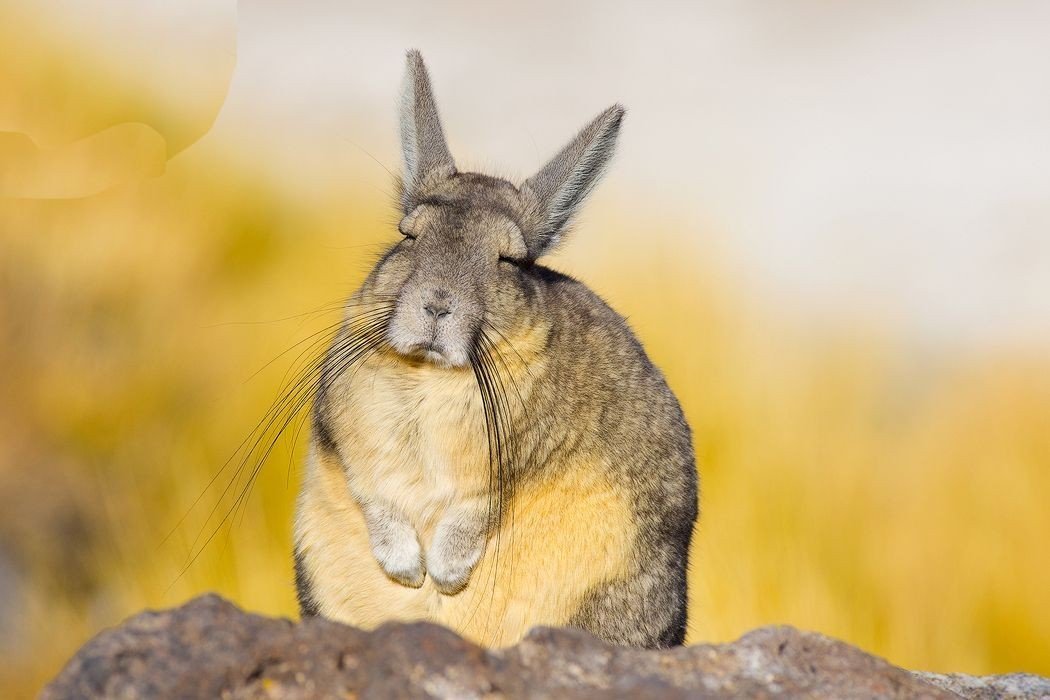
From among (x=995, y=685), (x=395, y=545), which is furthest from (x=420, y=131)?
(x=995, y=685)

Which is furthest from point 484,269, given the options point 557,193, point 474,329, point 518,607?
point 518,607

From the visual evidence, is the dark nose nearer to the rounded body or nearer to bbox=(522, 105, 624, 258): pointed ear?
the rounded body

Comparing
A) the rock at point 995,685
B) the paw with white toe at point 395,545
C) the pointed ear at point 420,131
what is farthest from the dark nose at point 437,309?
the rock at point 995,685

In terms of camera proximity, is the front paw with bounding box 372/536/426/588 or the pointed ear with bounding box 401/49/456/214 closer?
the front paw with bounding box 372/536/426/588

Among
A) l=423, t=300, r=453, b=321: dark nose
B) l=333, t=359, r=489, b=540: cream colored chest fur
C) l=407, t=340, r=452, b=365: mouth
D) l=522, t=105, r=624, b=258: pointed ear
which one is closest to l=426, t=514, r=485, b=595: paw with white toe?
l=333, t=359, r=489, b=540: cream colored chest fur

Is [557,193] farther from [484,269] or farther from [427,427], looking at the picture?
[427,427]
